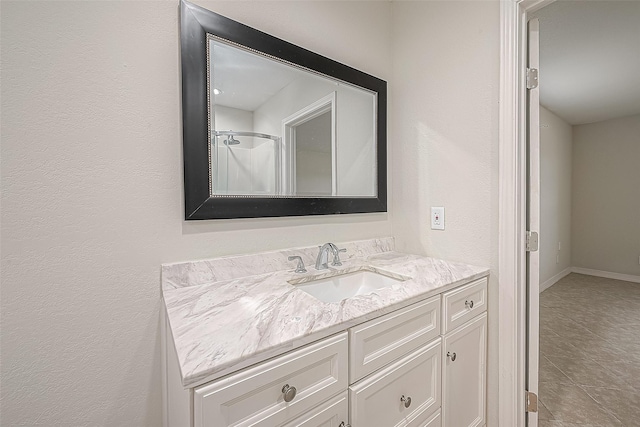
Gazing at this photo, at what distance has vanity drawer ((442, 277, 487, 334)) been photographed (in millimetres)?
1116

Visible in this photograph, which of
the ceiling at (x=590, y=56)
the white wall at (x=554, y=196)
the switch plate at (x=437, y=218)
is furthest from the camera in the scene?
the white wall at (x=554, y=196)

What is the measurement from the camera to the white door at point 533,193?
4.23 ft

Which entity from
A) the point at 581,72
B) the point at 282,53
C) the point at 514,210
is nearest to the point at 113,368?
the point at 282,53

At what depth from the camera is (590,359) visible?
6.90 feet

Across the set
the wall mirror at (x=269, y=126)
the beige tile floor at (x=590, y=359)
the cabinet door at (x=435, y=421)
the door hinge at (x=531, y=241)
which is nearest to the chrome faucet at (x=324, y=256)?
the wall mirror at (x=269, y=126)

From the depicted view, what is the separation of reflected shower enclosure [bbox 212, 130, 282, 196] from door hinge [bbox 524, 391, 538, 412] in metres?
1.52

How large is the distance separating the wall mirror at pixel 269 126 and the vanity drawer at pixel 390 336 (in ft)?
2.19

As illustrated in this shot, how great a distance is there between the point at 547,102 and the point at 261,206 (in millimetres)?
4351

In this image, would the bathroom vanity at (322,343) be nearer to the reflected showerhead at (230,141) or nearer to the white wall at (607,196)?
the reflected showerhead at (230,141)

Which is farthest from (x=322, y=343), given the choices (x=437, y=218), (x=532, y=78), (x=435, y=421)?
(x=532, y=78)

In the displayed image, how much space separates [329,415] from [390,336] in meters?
0.31

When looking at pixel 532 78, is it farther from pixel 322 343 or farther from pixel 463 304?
pixel 322 343


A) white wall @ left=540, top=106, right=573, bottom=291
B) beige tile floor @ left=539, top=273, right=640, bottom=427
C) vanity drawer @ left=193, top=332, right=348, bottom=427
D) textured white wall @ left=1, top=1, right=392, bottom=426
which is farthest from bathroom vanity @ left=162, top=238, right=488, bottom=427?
white wall @ left=540, top=106, right=573, bottom=291

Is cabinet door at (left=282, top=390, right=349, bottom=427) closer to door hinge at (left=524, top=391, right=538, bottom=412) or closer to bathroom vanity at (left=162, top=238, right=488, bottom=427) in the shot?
bathroom vanity at (left=162, top=238, right=488, bottom=427)
